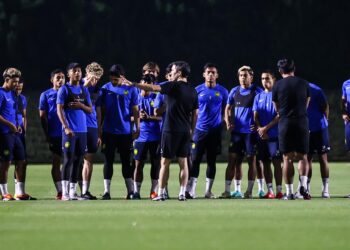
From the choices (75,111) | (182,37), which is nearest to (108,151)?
(75,111)

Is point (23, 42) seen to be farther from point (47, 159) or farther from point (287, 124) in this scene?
point (287, 124)

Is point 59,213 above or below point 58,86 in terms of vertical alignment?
below

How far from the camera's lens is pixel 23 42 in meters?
33.4

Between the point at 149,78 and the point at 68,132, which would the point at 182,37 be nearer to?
the point at 149,78

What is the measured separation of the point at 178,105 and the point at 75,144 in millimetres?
1688

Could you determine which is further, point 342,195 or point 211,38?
point 211,38

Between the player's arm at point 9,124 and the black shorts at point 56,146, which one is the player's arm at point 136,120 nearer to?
the black shorts at point 56,146

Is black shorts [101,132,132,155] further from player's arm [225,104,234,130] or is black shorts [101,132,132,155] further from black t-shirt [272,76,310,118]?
black t-shirt [272,76,310,118]

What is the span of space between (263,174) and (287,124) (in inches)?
88.2

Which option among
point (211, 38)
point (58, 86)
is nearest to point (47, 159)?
point (211, 38)

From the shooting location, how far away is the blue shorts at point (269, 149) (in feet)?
58.4

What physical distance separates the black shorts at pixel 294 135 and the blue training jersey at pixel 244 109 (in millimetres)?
1768

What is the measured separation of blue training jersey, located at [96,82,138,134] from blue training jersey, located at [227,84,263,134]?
5.48ft

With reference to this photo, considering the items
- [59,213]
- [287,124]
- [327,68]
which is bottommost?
[59,213]
